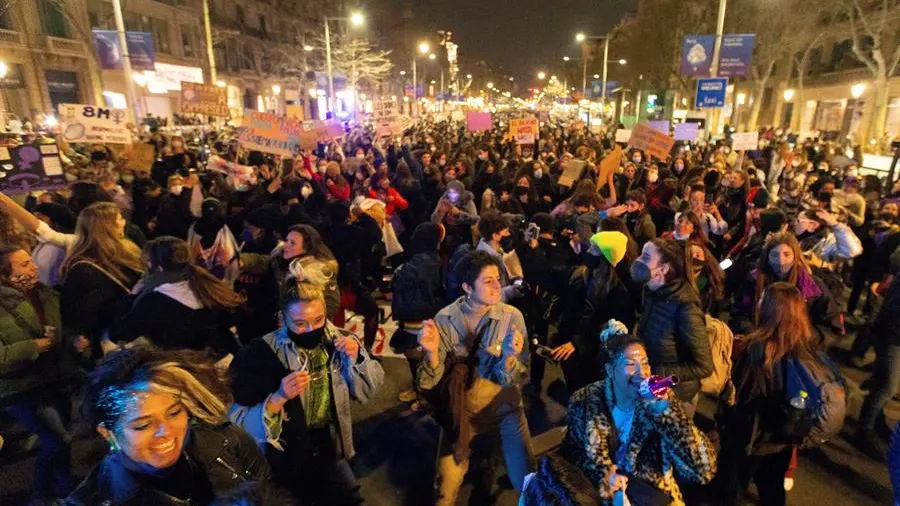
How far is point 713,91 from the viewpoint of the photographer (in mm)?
14039

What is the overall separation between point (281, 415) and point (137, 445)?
99 centimetres

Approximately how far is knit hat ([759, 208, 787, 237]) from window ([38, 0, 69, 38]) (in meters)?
36.1

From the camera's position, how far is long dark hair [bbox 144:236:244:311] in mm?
3625

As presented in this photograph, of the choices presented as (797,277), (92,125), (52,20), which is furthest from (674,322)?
(52,20)

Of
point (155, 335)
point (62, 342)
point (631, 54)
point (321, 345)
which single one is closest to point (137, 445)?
point (321, 345)

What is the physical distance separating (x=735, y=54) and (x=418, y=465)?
1589cm

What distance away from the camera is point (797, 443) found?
120 inches

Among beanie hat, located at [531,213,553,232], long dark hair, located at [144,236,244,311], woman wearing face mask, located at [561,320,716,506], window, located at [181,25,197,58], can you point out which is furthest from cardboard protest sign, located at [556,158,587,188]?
window, located at [181,25,197,58]

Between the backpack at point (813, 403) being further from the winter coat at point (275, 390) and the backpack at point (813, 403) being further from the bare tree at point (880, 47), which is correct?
the bare tree at point (880, 47)

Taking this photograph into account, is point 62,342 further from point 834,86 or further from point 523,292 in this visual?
point 834,86

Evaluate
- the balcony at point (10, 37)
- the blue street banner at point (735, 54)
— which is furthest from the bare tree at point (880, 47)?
the balcony at point (10, 37)

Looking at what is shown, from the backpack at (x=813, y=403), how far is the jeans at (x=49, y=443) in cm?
457

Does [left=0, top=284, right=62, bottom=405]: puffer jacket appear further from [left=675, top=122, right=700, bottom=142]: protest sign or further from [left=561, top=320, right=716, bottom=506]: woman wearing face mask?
[left=675, top=122, right=700, bottom=142]: protest sign

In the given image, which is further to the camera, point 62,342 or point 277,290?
point 277,290
